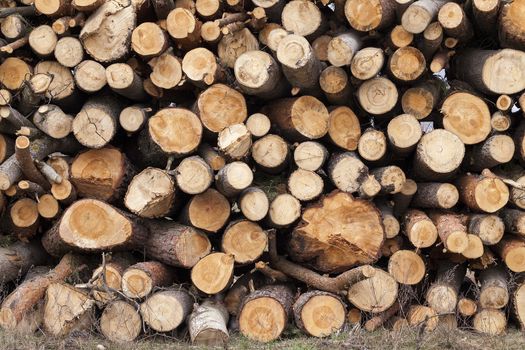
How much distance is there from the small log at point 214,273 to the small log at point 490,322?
2.08 m

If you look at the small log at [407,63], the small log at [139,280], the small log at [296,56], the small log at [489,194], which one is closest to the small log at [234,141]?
the small log at [296,56]

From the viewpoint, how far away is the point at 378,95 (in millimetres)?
5918

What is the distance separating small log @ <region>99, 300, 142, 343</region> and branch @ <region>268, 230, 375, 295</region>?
1.24 meters

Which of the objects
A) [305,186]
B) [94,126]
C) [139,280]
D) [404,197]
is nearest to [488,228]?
[404,197]

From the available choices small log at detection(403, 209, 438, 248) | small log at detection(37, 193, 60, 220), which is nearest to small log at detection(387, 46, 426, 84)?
small log at detection(403, 209, 438, 248)

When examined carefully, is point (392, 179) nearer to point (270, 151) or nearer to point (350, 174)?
point (350, 174)

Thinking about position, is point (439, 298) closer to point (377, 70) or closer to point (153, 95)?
point (377, 70)

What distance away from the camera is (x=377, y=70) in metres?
5.81

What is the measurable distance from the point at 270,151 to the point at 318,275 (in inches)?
43.6

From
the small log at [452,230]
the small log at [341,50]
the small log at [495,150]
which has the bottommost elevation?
the small log at [452,230]

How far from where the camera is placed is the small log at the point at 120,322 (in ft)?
17.6

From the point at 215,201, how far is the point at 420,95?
6.43 ft

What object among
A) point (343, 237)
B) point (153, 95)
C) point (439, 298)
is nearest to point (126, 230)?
point (153, 95)

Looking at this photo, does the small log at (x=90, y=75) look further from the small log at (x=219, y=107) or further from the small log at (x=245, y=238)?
the small log at (x=245, y=238)
